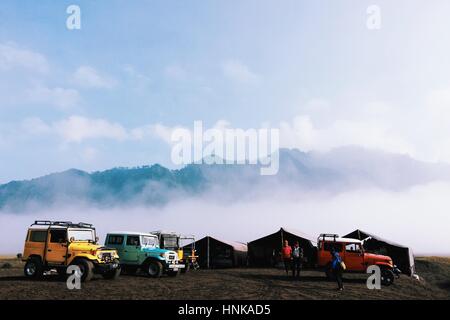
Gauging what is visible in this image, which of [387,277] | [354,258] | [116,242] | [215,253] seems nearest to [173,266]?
[116,242]

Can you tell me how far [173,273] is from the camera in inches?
806

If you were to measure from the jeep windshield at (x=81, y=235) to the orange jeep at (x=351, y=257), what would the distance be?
37.0ft

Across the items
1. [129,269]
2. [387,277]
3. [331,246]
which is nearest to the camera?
[387,277]

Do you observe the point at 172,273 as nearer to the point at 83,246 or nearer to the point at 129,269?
the point at 129,269

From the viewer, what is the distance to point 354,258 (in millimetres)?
20016

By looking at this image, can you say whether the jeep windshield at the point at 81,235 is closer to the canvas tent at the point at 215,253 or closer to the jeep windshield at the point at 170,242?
the jeep windshield at the point at 170,242

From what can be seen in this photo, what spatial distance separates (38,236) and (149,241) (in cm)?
526


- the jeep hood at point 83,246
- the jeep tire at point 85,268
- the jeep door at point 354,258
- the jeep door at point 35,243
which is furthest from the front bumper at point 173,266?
the jeep door at point 354,258

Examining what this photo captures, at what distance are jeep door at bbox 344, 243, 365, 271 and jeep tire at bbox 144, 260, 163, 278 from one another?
9.31 metres

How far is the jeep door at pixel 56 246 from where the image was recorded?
16.8 m

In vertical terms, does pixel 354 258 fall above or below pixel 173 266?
above
